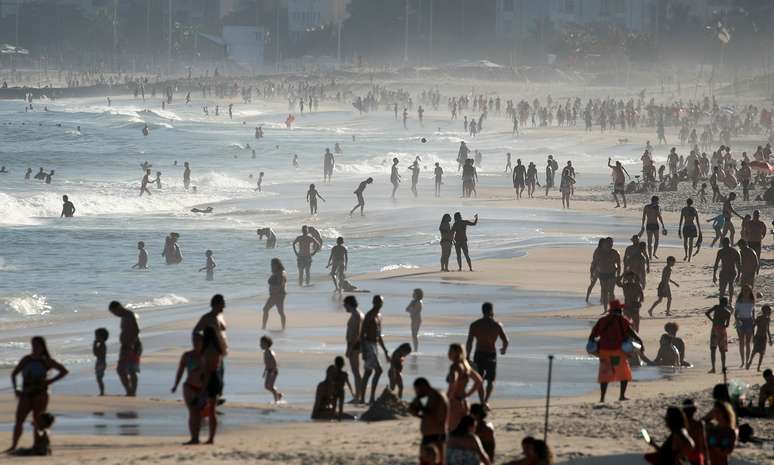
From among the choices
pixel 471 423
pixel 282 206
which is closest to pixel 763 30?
pixel 282 206

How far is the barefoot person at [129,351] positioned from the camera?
47.0 feet

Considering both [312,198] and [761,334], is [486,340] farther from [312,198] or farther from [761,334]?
[312,198]

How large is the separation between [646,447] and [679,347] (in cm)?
561

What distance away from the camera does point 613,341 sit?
13.4 m

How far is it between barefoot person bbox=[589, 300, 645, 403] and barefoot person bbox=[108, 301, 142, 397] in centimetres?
441

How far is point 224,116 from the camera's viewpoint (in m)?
110

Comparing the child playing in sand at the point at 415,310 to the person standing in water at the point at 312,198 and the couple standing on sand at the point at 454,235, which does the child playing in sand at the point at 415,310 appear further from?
the person standing in water at the point at 312,198

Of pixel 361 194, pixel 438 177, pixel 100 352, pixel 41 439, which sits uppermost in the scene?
pixel 438 177

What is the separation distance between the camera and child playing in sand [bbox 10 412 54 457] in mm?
11367

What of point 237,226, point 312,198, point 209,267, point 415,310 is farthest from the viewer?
point 312,198

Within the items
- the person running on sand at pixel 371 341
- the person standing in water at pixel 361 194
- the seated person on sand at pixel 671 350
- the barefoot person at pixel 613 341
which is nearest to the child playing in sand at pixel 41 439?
the person running on sand at pixel 371 341

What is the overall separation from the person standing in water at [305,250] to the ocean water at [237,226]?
1.30 feet

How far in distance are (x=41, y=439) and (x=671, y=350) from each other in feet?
25.5

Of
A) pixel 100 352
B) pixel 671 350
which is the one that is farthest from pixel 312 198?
pixel 100 352
